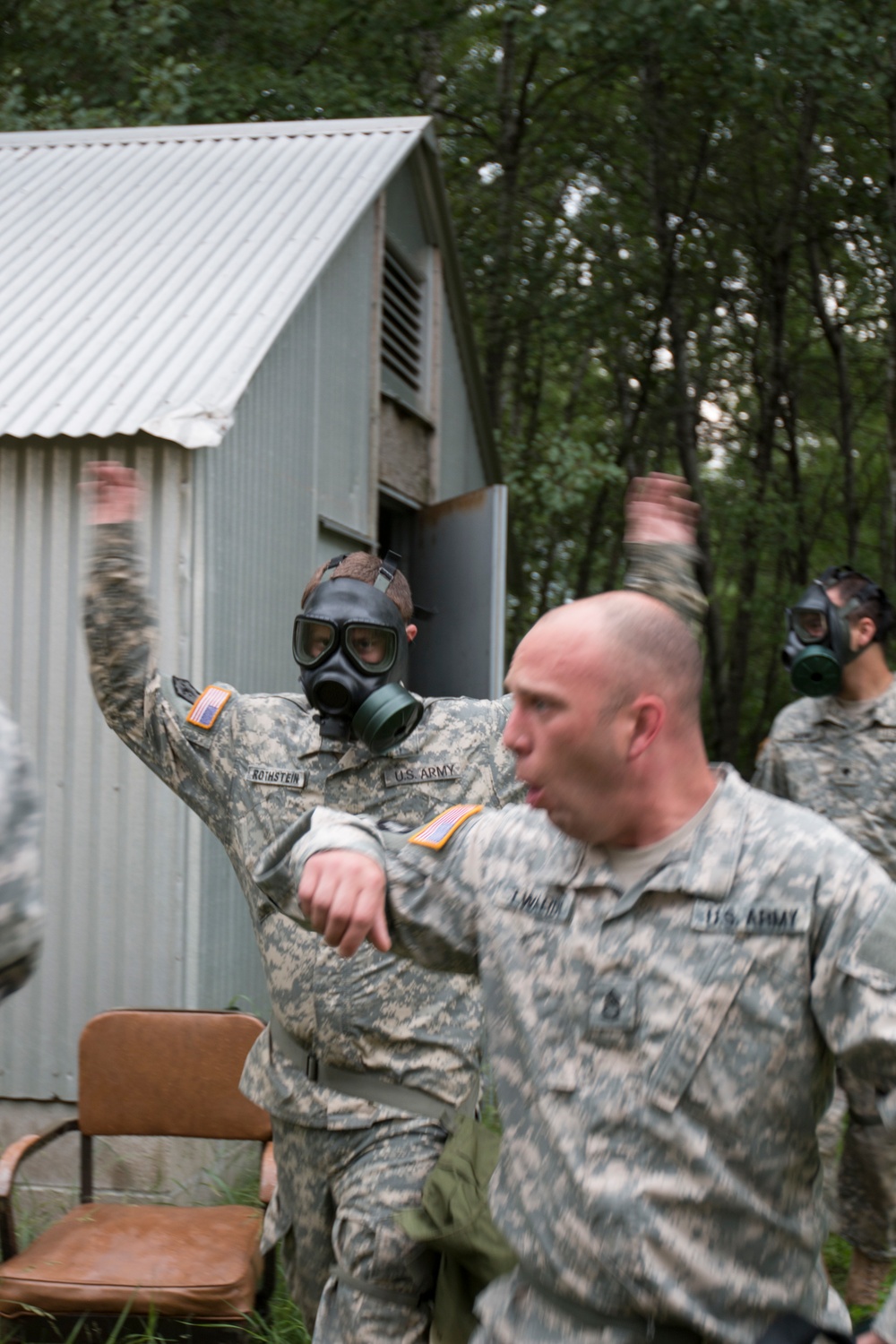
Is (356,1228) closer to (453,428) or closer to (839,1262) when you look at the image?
(839,1262)

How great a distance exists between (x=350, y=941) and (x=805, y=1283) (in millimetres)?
767

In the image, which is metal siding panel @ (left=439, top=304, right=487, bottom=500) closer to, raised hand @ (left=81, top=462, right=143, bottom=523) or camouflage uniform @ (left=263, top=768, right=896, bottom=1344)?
raised hand @ (left=81, top=462, right=143, bottom=523)

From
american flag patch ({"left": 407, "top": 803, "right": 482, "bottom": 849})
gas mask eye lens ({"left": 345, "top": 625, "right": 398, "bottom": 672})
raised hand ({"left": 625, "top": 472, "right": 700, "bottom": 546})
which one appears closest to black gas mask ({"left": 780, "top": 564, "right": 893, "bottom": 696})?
raised hand ({"left": 625, "top": 472, "right": 700, "bottom": 546})

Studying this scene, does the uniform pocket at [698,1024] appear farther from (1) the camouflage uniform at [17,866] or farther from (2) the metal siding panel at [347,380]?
(2) the metal siding panel at [347,380]

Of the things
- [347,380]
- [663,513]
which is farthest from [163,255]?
[663,513]

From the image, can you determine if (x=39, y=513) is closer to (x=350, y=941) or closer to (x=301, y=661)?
(x=301, y=661)

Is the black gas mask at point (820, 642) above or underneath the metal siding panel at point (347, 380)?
underneath

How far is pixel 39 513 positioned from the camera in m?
5.21

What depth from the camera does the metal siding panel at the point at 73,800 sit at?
5.06m

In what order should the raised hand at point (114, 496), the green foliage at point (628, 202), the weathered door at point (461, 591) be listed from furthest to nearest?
the green foliage at point (628, 202) → the weathered door at point (461, 591) → the raised hand at point (114, 496)

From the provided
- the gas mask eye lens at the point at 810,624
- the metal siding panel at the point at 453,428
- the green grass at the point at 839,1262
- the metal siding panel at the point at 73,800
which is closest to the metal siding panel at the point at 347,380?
the metal siding panel at the point at 73,800

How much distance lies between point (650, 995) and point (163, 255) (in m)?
5.53

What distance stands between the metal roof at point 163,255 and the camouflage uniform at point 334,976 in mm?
1847

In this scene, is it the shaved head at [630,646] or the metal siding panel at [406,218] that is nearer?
the shaved head at [630,646]
